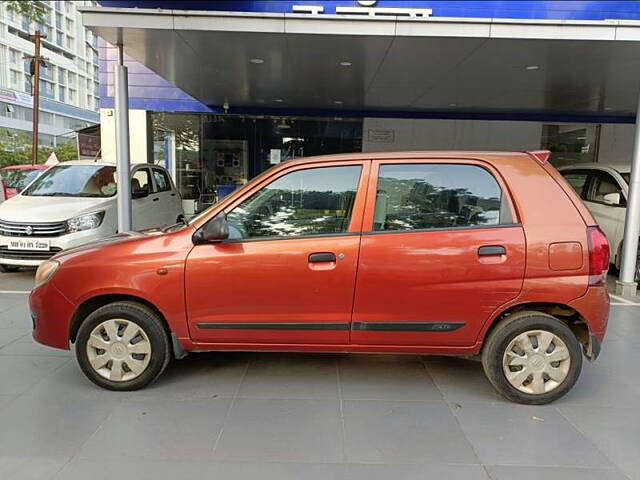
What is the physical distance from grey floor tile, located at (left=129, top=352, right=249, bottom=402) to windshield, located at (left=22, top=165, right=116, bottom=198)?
4.50 metres

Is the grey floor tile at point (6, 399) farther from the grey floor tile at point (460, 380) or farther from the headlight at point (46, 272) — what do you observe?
the grey floor tile at point (460, 380)

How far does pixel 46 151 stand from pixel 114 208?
5155 centimetres

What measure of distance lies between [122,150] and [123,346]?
455 cm

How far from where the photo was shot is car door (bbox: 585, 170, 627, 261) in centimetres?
762

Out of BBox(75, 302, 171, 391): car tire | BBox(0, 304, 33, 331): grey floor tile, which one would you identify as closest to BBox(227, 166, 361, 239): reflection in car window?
BBox(75, 302, 171, 391): car tire

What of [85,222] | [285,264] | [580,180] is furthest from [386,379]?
[580,180]

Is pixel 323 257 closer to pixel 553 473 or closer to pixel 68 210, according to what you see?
pixel 553 473

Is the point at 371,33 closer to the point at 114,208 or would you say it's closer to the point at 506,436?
the point at 114,208

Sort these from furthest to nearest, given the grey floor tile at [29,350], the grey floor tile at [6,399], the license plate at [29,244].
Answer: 1. the license plate at [29,244]
2. the grey floor tile at [29,350]
3. the grey floor tile at [6,399]

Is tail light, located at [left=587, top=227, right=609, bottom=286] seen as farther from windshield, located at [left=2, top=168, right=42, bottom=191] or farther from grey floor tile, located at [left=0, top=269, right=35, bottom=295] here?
windshield, located at [left=2, top=168, right=42, bottom=191]

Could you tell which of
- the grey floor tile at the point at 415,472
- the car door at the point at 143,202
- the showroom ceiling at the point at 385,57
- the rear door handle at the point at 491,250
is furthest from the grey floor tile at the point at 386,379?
the car door at the point at 143,202

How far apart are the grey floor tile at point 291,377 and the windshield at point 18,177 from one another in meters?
14.0

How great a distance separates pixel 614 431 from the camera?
3.24 m

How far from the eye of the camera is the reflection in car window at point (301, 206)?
354 cm
